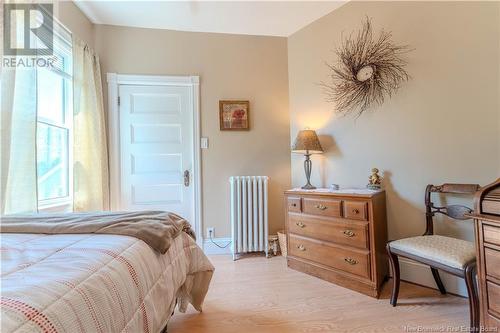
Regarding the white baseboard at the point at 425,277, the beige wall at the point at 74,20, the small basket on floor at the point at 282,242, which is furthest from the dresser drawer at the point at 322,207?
the beige wall at the point at 74,20

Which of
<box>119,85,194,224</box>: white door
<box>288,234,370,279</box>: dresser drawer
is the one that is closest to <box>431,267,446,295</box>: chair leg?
<box>288,234,370,279</box>: dresser drawer

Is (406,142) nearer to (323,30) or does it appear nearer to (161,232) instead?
(323,30)

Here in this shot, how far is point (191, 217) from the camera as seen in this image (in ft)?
10.2

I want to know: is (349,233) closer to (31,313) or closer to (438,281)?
(438,281)

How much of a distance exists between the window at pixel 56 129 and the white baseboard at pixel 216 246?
4.61 ft

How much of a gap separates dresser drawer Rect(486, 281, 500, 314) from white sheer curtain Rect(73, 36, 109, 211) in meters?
2.97

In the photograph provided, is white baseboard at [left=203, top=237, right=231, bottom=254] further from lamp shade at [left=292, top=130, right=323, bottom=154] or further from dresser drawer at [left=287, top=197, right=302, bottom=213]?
lamp shade at [left=292, top=130, right=323, bottom=154]

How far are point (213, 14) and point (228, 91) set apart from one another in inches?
31.0

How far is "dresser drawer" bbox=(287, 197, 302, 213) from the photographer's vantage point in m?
2.53

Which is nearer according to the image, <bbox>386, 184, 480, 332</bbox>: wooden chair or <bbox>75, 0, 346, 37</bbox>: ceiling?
<bbox>386, 184, 480, 332</bbox>: wooden chair

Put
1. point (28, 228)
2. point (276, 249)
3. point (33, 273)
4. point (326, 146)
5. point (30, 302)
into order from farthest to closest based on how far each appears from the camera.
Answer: point (276, 249)
point (326, 146)
point (28, 228)
point (33, 273)
point (30, 302)

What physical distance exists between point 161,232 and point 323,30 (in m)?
2.68

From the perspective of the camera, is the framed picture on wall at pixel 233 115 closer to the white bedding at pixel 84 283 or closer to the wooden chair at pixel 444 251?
the wooden chair at pixel 444 251

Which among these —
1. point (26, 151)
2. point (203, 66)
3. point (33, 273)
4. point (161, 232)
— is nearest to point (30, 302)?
point (33, 273)
